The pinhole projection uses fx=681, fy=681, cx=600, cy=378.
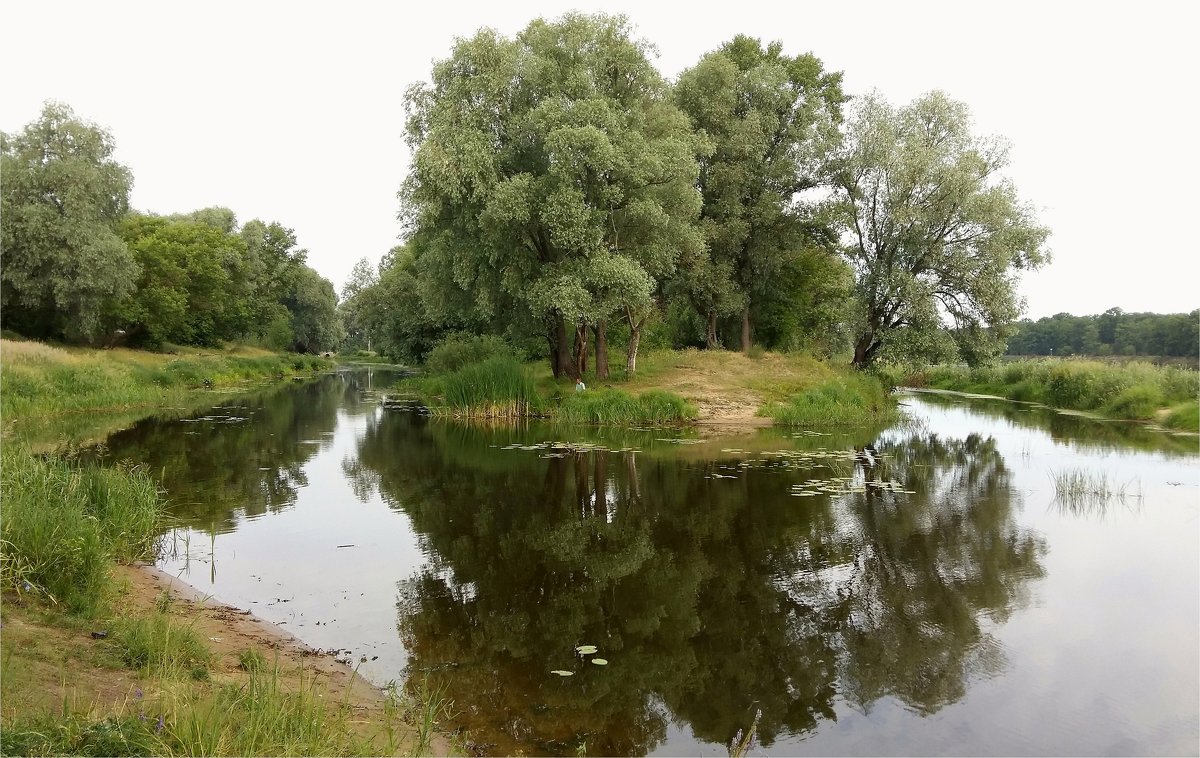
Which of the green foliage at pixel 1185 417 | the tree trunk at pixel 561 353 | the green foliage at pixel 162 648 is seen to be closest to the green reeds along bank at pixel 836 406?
the tree trunk at pixel 561 353

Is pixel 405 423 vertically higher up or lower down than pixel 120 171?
lower down

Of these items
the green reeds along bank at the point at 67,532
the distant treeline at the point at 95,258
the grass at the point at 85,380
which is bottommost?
the green reeds along bank at the point at 67,532

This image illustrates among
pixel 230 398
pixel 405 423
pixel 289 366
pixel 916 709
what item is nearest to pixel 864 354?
pixel 405 423

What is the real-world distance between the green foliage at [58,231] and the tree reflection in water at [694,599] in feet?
112

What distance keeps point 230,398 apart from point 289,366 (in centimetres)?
2817

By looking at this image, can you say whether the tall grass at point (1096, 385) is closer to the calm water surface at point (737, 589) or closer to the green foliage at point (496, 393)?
the calm water surface at point (737, 589)

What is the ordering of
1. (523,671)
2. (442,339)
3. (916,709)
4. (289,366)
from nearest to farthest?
(916,709)
(523,671)
(442,339)
(289,366)

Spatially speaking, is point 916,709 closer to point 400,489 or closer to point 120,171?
point 400,489

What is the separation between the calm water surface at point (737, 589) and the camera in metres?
5.83

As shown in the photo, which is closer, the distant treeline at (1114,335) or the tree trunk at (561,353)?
the tree trunk at (561,353)

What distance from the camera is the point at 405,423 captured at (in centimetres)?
2744

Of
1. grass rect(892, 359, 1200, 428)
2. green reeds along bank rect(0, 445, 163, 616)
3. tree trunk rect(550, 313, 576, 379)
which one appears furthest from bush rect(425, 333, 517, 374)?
green reeds along bank rect(0, 445, 163, 616)

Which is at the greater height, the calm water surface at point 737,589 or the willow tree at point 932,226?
the willow tree at point 932,226

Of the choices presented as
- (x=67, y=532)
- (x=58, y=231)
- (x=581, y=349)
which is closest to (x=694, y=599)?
(x=67, y=532)
